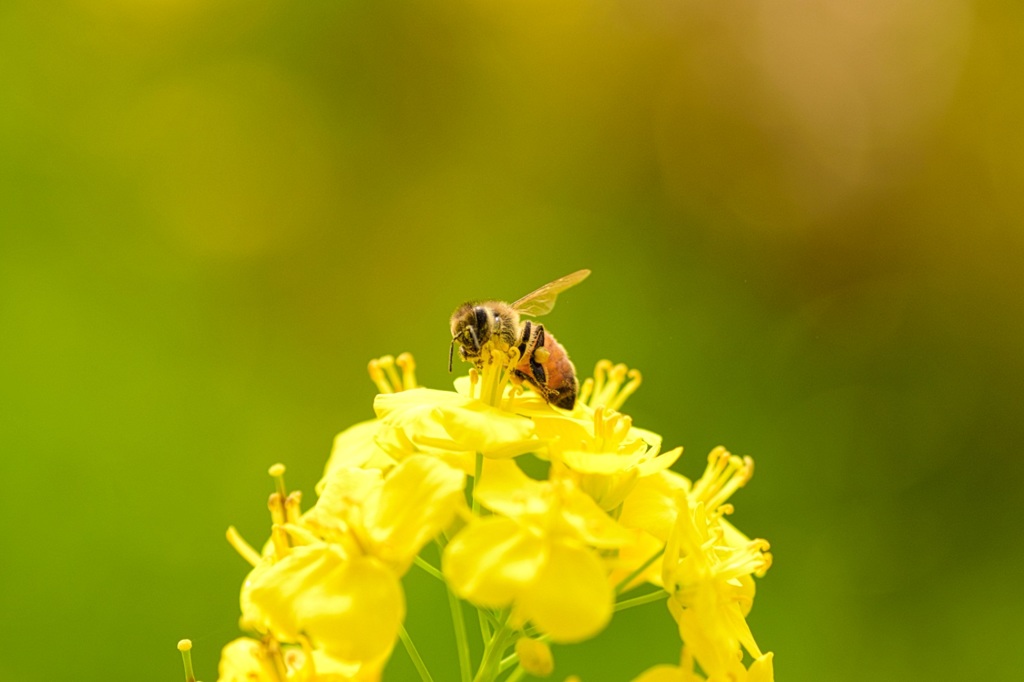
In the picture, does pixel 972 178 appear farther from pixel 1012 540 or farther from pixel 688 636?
pixel 688 636

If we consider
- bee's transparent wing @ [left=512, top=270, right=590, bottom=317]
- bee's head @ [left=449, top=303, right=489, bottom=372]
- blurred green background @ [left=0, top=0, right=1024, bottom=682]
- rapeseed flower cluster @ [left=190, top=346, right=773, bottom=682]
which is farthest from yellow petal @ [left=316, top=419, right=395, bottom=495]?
blurred green background @ [left=0, top=0, right=1024, bottom=682]

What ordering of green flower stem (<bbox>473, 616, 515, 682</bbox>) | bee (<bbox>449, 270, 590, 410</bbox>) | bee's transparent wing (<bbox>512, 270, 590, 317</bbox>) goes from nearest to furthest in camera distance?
green flower stem (<bbox>473, 616, 515, 682</bbox>), bee (<bbox>449, 270, 590, 410</bbox>), bee's transparent wing (<bbox>512, 270, 590, 317</bbox>)

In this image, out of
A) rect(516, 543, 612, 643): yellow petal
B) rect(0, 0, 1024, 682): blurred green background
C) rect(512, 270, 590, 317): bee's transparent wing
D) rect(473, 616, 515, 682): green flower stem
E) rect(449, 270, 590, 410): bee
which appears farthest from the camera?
rect(0, 0, 1024, 682): blurred green background

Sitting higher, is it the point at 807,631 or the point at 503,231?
the point at 503,231

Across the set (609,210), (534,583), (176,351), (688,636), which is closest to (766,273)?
(609,210)

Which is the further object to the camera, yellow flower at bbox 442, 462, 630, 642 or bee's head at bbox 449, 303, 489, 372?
bee's head at bbox 449, 303, 489, 372

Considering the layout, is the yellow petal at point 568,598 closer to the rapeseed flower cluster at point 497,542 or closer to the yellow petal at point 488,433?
the rapeseed flower cluster at point 497,542

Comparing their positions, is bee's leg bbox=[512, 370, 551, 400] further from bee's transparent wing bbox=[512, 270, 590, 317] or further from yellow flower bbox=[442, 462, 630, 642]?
yellow flower bbox=[442, 462, 630, 642]
